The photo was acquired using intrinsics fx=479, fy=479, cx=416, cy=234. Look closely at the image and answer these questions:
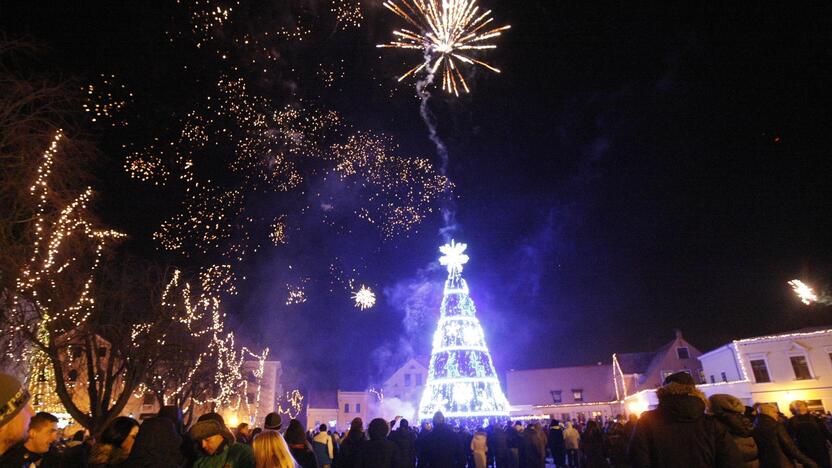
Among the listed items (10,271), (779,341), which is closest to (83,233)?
(10,271)

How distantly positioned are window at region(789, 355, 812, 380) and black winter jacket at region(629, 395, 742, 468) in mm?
36755

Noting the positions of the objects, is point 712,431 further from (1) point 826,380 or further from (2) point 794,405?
(1) point 826,380

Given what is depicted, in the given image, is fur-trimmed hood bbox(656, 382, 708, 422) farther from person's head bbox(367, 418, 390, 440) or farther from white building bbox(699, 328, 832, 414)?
white building bbox(699, 328, 832, 414)

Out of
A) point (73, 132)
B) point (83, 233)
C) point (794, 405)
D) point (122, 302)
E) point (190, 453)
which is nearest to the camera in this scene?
point (190, 453)

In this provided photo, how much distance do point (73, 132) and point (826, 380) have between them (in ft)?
136

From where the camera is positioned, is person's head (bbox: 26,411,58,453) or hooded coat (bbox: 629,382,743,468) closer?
hooded coat (bbox: 629,382,743,468)

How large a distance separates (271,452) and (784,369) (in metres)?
39.3

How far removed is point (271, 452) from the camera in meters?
3.62

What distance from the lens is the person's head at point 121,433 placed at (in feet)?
13.8

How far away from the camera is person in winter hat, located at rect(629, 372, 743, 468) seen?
3783 mm

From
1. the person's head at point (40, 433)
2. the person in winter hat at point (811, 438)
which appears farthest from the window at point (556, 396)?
the person's head at point (40, 433)

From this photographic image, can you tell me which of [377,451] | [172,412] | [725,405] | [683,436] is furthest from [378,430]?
[725,405]

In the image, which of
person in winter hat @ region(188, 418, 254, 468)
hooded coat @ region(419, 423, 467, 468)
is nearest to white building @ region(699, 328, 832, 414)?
hooded coat @ region(419, 423, 467, 468)

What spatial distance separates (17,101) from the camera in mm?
10531
